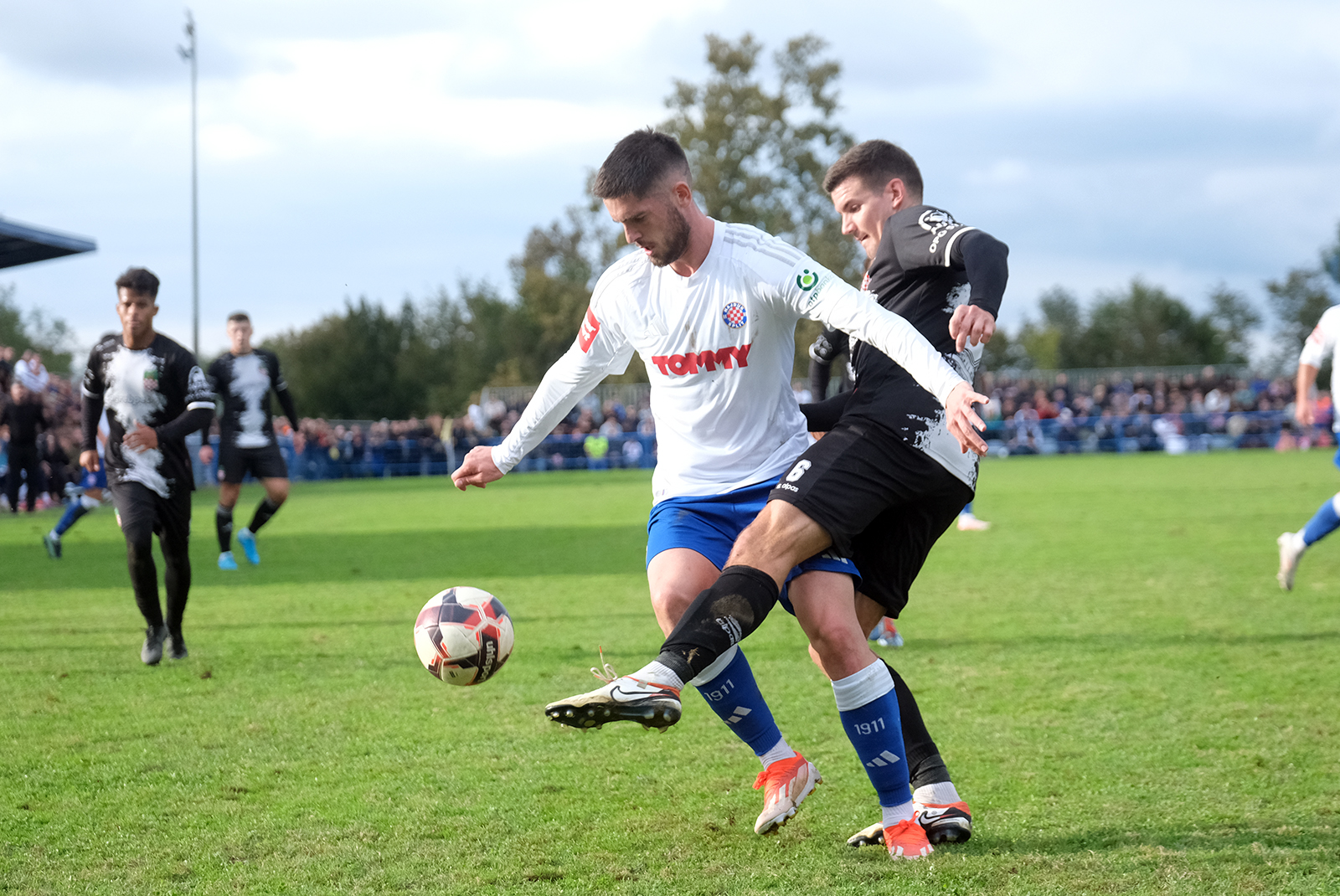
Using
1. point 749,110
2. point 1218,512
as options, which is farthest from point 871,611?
point 749,110

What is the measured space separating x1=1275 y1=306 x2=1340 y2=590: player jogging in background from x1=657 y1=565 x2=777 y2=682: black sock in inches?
247

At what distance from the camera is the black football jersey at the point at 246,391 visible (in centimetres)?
1218

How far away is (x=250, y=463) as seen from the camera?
1241 cm

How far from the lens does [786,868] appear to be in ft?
11.9

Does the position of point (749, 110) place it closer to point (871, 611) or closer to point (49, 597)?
point (49, 597)

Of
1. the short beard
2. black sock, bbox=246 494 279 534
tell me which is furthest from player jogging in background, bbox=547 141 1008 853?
black sock, bbox=246 494 279 534

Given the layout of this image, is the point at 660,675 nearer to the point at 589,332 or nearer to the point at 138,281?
the point at 589,332

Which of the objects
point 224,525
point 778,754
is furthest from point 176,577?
point 224,525

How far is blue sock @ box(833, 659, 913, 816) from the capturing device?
3.83m

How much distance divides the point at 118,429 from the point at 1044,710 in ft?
17.6

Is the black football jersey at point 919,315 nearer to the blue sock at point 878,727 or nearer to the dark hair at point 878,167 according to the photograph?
the dark hair at point 878,167

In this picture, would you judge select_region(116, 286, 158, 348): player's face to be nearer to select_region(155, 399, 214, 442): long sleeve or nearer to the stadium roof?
select_region(155, 399, 214, 442): long sleeve

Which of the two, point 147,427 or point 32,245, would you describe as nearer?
point 147,427

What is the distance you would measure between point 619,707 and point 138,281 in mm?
5006
